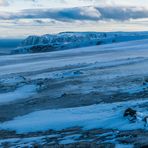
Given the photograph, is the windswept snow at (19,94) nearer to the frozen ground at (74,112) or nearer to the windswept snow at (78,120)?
the frozen ground at (74,112)

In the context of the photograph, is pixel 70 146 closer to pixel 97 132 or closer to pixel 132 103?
pixel 97 132

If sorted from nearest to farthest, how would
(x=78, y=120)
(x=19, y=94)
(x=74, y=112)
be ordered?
(x=78, y=120), (x=74, y=112), (x=19, y=94)

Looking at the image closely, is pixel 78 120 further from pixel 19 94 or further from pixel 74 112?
pixel 19 94

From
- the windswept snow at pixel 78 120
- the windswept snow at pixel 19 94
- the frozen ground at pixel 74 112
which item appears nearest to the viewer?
the frozen ground at pixel 74 112

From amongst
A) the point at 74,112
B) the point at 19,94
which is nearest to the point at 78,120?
the point at 74,112

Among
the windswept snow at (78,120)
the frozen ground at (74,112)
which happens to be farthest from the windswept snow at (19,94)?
the windswept snow at (78,120)

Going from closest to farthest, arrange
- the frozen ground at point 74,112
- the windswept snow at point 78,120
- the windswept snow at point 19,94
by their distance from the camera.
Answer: the frozen ground at point 74,112 → the windswept snow at point 78,120 → the windswept snow at point 19,94

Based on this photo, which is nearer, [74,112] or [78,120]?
[78,120]

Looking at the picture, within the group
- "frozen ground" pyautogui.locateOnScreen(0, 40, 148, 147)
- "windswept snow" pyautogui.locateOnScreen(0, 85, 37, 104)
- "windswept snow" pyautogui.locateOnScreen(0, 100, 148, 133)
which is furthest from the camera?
"windswept snow" pyautogui.locateOnScreen(0, 85, 37, 104)

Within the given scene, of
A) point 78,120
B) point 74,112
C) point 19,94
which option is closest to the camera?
point 78,120

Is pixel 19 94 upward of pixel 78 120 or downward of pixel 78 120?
downward

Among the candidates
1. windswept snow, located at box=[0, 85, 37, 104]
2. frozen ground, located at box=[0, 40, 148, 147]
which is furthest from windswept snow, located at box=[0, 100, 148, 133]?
windswept snow, located at box=[0, 85, 37, 104]

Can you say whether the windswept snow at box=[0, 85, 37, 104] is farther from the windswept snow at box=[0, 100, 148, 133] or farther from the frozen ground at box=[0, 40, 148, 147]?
the windswept snow at box=[0, 100, 148, 133]

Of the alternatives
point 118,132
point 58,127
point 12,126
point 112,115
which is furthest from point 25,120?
point 118,132
